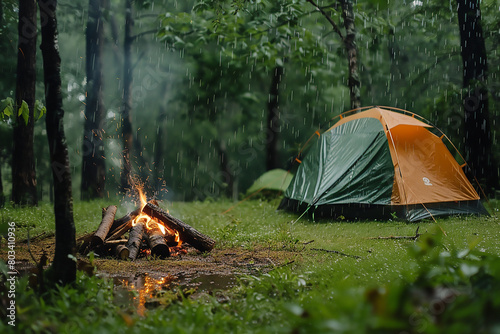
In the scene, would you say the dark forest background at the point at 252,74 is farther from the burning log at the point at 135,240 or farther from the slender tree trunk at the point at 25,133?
the burning log at the point at 135,240

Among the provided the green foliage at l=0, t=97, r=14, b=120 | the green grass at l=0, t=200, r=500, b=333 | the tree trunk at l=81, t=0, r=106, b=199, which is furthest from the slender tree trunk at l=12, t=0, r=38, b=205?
the green foliage at l=0, t=97, r=14, b=120

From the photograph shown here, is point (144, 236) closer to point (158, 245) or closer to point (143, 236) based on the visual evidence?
point (143, 236)

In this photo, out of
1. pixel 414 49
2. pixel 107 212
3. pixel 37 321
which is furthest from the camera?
pixel 414 49

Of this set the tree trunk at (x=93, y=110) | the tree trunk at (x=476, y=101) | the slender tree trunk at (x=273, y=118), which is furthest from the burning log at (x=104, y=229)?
the slender tree trunk at (x=273, y=118)

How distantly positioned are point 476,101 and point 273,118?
829 cm

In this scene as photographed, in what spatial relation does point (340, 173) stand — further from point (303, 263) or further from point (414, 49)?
point (414, 49)

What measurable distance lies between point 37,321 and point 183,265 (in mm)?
2887

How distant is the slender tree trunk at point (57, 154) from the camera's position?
3.86 meters

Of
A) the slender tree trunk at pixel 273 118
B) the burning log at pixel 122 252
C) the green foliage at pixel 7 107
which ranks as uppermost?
the slender tree trunk at pixel 273 118

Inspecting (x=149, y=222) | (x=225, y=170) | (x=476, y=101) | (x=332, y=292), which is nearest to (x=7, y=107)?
(x=149, y=222)

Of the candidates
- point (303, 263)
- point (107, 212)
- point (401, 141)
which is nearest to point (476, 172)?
point (401, 141)

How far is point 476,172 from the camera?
34.3 feet

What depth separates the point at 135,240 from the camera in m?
6.16

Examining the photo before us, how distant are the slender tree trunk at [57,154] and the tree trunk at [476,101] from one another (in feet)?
33.0
